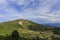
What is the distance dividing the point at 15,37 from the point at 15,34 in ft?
25.6

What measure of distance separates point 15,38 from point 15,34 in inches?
413

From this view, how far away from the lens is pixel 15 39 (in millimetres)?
150000

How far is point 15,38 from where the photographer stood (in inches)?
6019

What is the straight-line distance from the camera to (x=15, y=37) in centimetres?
15550

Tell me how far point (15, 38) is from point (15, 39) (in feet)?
9.63

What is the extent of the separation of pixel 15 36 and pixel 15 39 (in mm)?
7276

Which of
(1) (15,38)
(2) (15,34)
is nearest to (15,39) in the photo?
(1) (15,38)

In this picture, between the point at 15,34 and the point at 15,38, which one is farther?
the point at 15,34

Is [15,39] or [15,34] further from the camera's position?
[15,34]

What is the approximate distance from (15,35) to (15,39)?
870cm

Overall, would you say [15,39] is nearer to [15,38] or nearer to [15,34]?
[15,38]

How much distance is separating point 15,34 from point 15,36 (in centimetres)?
616

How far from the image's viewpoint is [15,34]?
535ft
